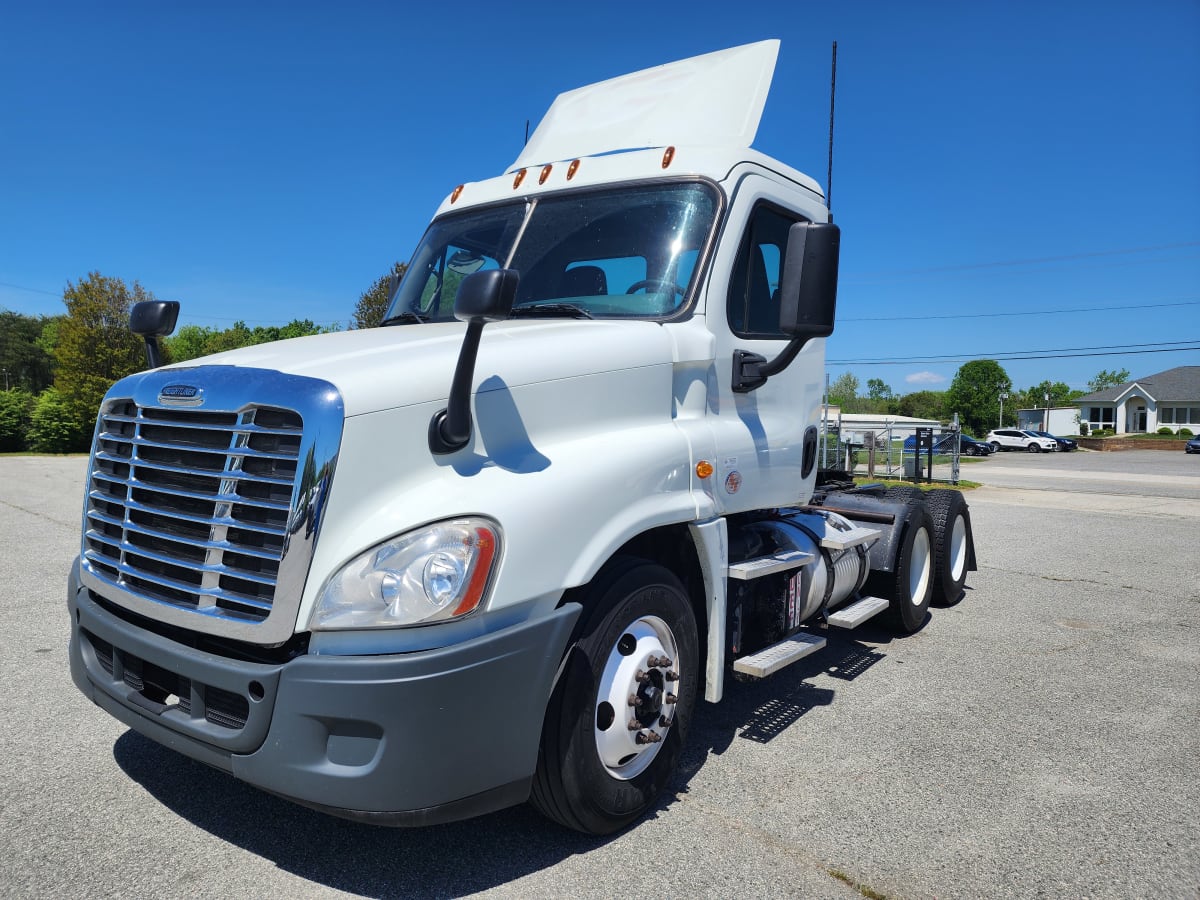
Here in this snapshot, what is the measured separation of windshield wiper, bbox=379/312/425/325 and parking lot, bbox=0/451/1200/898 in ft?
7.48

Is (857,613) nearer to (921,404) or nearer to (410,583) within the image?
(410,583)

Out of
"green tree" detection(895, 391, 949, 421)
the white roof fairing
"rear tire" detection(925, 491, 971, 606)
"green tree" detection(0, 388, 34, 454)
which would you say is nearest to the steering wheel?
the white roof fairing

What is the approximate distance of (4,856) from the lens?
2871mm

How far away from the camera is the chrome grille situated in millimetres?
2502

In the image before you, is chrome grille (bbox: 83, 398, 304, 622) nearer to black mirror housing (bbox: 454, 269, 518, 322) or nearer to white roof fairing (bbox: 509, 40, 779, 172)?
black mirror housing (bbox: 454, 269, 518, 322)

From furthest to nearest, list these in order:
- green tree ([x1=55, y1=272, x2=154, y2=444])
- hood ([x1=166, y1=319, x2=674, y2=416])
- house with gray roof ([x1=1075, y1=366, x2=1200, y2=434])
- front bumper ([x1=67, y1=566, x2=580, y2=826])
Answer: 1. house with gray roof ([x1=1075, y1=366, x2=1200, y2=434])
2. green tree ([x1=55, y1=272, x2=154, y2=444])
3. hood ([x1=166, y1=319, x2=674, y2=416])
4. front bumper ([x1=67, y1=566, x2=580, y2=826])

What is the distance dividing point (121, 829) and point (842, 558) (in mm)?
4012

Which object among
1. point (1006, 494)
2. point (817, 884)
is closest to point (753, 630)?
point (817, 884)

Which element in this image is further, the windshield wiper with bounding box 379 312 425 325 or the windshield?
the windshield wiper with bounding box 379 312 425 325

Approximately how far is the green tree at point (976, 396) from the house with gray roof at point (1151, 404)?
9.22 m

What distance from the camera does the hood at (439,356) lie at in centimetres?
262

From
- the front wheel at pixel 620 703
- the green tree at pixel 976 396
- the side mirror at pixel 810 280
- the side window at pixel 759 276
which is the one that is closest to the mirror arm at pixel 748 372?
the side window at pixel 759 276

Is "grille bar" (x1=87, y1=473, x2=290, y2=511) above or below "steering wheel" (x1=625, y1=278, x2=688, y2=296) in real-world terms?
below

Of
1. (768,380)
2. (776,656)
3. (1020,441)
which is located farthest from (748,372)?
(1020,441)
